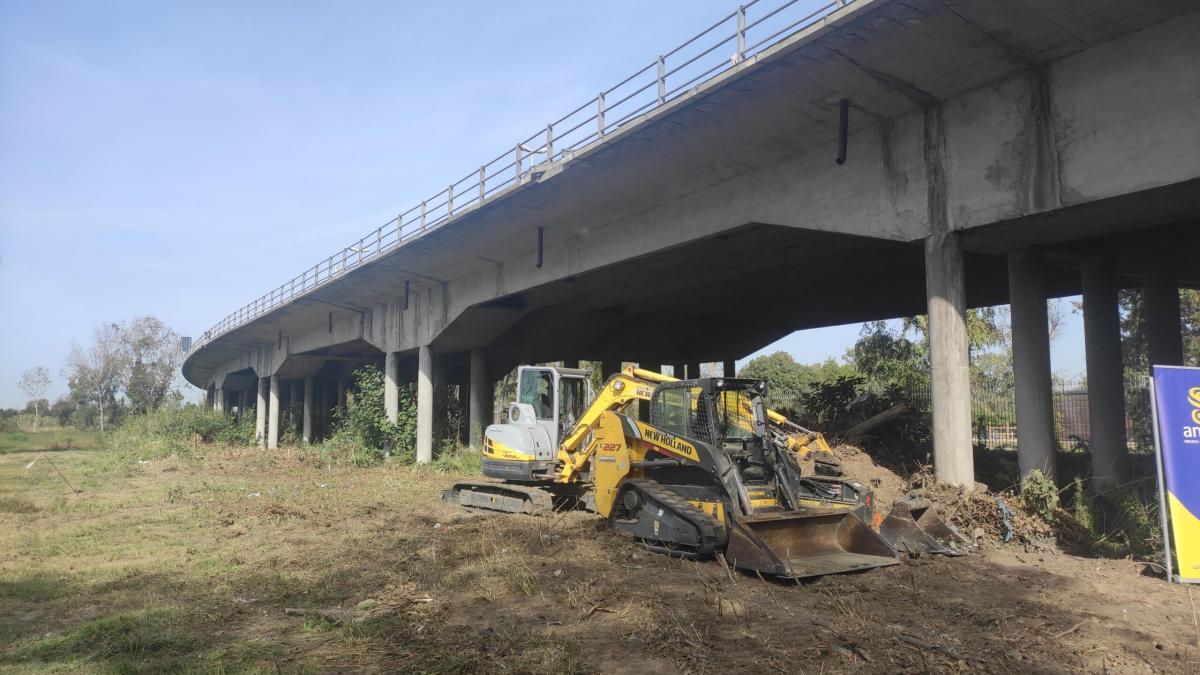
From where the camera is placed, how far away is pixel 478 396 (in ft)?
101

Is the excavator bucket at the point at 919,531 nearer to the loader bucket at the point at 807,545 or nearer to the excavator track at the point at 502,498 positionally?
the loader bucket at the point at 807,545

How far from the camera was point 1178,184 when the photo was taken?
9.76 meters

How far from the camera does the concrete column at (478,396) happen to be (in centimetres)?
3048

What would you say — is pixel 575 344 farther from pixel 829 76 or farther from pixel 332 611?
pixel 332 611

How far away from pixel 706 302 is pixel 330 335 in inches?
786

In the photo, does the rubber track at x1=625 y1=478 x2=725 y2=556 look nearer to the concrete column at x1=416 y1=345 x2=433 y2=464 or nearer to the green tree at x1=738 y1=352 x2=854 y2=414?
the concrete column at x1=416 y1=345 x2=433 y2=464

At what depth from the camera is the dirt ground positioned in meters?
5.94

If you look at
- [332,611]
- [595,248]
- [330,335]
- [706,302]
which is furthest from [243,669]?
[330,335]

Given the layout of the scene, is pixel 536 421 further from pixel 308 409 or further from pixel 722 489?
pixel 308 409

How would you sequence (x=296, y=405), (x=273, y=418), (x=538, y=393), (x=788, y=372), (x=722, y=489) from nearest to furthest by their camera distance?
(x=722, y=489) → (x=538, y=393) → (x=273, y=418) → (x=296, y=405) → (x=788, y=372)

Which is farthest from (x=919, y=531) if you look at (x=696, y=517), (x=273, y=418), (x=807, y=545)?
(x=273, y=418)

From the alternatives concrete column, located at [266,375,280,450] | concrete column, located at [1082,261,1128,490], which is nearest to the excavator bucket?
concrete column, located at [1082,261,1128,490]

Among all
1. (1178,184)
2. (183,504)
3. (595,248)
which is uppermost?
(595,248)

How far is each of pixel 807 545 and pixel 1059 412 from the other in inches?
756
